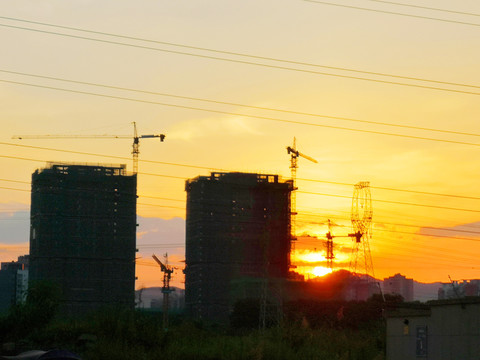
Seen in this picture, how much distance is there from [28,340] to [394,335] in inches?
1479

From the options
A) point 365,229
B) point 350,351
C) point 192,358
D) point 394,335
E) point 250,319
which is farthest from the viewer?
point 250,319

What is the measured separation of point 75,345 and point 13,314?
1496 cm

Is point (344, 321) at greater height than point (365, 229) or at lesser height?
lesser

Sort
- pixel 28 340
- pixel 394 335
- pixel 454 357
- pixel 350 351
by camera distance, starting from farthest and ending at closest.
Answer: pixel 28 340, pixel 350 351, pixel 394 335, pixel 454 357

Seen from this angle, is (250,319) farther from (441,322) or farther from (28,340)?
(441,322)

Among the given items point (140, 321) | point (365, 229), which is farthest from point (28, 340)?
point (365, 229)

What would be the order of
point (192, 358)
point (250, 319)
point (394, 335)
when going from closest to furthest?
point (394, 335)
point (192, 358)
point (250, 319)

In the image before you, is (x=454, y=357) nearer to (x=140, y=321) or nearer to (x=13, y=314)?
(x=140, y=321)

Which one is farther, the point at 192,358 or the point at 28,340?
the point at 28,340

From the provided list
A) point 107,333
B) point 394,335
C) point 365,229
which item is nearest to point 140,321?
point 107,333

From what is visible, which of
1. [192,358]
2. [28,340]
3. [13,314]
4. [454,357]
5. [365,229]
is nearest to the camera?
[454,357]

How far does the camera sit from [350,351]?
69.3 m

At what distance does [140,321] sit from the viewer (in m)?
71.5

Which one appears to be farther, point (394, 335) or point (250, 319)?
point (250, 319)
